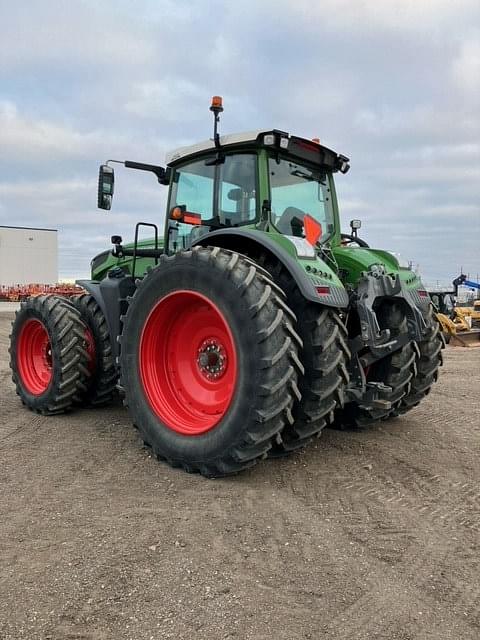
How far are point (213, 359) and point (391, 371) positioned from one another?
60.3 inches

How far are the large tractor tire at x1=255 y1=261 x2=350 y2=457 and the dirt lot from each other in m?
0.34

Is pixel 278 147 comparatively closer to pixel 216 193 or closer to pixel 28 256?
pixel 216 193

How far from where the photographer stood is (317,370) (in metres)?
3.53

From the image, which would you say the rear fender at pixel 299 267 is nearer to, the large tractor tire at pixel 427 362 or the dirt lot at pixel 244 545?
the dirt lot at pixel 244 545

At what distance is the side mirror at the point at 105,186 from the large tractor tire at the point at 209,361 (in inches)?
59.6

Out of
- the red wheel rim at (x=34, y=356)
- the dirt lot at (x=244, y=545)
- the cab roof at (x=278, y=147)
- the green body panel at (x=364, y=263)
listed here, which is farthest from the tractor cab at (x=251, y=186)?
the dirt lot at (x=244, y=545)

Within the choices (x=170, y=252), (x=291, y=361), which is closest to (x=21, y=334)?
(x=170, y=252)

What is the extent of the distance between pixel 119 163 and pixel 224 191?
4.05ft

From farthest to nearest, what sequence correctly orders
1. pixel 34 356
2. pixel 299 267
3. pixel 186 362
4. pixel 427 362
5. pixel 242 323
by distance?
pixel 34 356 → pixel 427 362 → pixel 186 362 → pixel 299 267 → pixel 242 323

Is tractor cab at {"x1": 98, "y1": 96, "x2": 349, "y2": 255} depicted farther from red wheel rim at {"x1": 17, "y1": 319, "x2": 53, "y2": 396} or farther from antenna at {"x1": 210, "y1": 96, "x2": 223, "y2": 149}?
red wheel rim at {"x1": 17, "y1": 319, "x2": 53, "y2": 396}

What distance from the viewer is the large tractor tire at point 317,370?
139 inches

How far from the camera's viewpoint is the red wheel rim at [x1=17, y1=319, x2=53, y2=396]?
5812 millimetres

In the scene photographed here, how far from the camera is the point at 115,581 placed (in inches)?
93.5

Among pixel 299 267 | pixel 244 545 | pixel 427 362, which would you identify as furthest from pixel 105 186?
pixel 244 545
